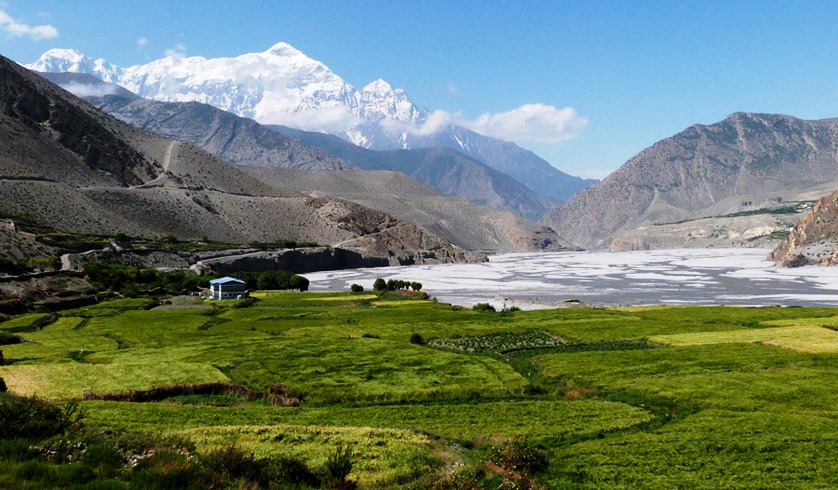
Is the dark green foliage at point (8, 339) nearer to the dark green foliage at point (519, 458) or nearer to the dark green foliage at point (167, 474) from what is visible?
the dark green foliage at point (167, 474)

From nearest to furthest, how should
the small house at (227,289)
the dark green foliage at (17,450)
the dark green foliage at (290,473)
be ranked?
the dark green foliage at (17,450) < the dark green foliage at (290,473) < the small house at (227,289)

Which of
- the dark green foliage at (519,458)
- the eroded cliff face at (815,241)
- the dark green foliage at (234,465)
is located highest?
the eroded cliff face at (815,241)

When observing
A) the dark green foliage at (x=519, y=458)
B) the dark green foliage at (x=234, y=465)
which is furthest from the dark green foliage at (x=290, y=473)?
the dark green foliage at (x=519, y=458)

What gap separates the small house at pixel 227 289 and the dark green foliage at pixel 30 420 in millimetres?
73316

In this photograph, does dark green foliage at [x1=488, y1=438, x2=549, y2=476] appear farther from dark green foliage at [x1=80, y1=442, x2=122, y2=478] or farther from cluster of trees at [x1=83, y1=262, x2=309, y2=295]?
cluster of trees at [x1=83, y1=262, x2=309, y2=295]

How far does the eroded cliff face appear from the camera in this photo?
158750mm

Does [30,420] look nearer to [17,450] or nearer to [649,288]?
[17,450]

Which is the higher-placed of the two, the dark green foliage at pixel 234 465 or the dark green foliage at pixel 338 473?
the dark green foliage at pixel 234 465

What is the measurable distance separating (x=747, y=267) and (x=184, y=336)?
6256 inches

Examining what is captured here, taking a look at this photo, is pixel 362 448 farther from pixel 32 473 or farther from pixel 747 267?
pixel 747 267

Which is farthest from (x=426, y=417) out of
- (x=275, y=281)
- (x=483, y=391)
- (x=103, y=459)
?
(x=275, y=281)

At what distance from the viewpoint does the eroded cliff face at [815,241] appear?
15875 cm

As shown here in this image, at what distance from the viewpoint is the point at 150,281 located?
324ft

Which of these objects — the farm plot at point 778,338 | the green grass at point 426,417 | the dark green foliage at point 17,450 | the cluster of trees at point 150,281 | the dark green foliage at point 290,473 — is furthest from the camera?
the cluster of trees at point 150,281
